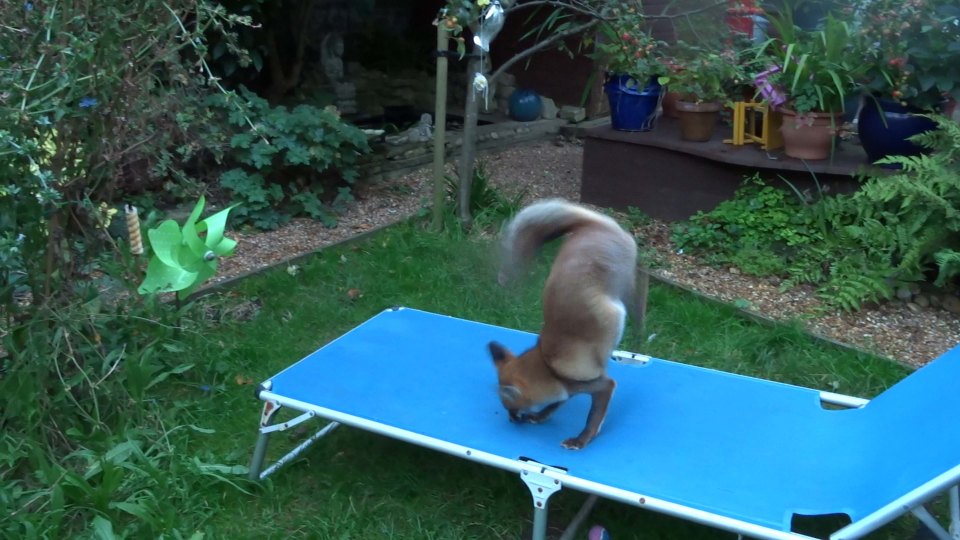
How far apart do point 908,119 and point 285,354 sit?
12.9 ft

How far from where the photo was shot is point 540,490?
9.21 ft

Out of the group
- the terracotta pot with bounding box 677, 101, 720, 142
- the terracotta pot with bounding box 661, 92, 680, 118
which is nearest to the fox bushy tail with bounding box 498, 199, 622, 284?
the terracotta pot with bounding box 677, 101, 720, 142

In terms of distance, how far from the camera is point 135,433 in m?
3.58

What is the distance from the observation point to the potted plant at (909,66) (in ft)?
16.7

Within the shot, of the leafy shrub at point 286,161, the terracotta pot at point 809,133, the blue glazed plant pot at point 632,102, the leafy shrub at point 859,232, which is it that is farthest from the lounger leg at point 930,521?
the leafy shrub at point 286,161

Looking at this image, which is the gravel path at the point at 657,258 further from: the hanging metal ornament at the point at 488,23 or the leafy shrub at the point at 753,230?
the hanging metal ornament at the point at 488,23

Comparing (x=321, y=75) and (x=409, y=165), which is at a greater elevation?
(x=321, y=75)

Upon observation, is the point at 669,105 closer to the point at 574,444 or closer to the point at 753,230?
the point at 753,230

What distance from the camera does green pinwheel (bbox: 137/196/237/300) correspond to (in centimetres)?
383

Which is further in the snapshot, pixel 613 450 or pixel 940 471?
pixel 613 450

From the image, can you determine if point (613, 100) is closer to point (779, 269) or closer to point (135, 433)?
point (779, 269)

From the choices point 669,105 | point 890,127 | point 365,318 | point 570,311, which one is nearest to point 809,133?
point 890,127

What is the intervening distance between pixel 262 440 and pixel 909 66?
4.39 meters

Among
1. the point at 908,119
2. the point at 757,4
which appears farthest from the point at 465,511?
the point at 757,4
